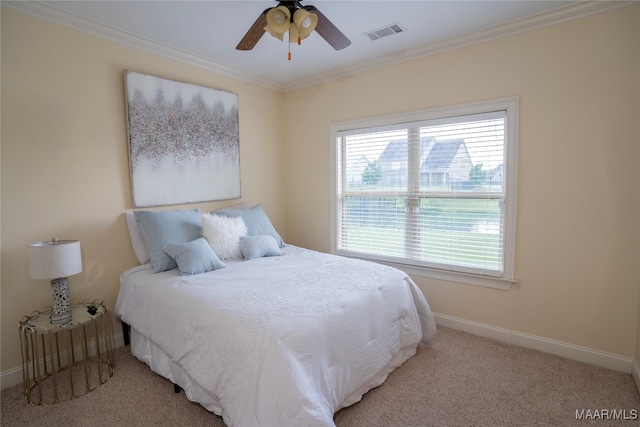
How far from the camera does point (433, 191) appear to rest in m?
3.10

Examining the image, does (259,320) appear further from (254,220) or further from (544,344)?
(544,344)

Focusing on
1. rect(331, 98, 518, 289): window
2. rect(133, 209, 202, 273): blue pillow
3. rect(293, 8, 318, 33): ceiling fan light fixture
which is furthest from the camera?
rect(331, 98, 518, 289): window

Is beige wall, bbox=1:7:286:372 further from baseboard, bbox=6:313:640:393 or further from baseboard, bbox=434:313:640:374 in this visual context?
baseboard, bbox=434:313:640:374

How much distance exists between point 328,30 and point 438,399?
7.88 ft

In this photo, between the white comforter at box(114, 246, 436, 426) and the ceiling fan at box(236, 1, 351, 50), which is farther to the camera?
the ceiling fan at box(236, 1, 351, 50)

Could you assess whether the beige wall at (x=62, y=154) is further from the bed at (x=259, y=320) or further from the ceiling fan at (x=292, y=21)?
the ceiling fan at (x=292, y=21)

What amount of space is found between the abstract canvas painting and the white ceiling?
1.16 feet

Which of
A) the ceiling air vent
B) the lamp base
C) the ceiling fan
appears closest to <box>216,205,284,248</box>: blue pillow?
the lamp base

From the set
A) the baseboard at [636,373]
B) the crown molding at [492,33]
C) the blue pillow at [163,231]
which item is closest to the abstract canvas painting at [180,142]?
the blue pillow at [163,231]

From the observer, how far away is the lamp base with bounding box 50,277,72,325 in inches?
84.2

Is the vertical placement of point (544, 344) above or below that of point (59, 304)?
below

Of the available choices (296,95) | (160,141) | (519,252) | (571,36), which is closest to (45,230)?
(160,141)

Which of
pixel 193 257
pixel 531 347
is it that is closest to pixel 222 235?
pixel 193 257

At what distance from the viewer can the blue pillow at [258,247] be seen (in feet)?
9.80
